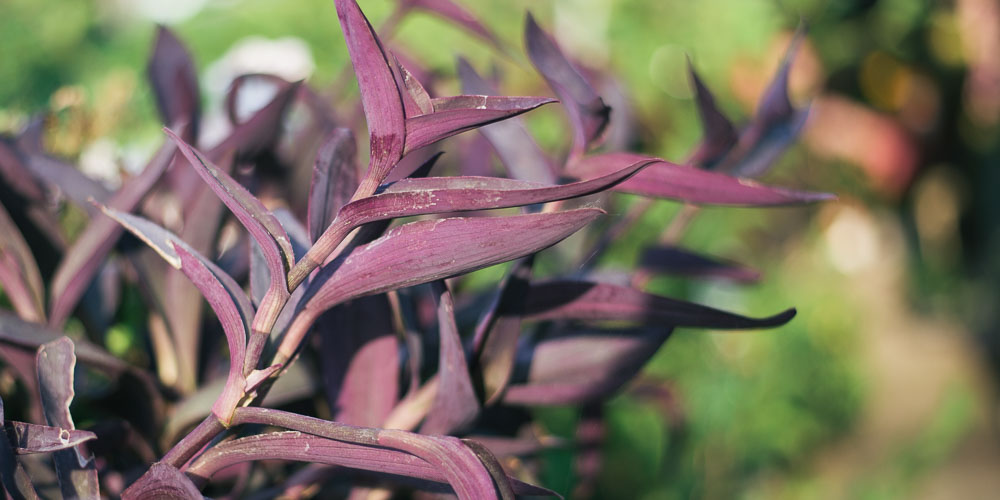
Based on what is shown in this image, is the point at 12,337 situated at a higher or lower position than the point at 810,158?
higher

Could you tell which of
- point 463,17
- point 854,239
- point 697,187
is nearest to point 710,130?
point 697,187

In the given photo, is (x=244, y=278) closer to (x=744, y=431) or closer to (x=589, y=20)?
(x=744, y=431)

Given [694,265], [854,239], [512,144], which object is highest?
[512,144]

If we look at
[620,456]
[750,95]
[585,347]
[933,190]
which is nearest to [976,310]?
[933,190]

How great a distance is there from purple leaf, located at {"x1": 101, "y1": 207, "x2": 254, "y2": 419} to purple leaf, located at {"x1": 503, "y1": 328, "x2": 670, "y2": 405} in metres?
0.13

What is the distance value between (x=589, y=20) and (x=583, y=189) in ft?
6.46

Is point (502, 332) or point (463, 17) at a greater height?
point (463, 17)

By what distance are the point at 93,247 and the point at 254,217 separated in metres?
0.16

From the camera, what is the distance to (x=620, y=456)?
713mm

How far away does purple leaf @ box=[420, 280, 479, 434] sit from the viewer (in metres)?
0.28

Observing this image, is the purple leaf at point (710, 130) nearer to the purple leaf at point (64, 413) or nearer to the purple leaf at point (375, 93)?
the purple leaf at point (375, 93)

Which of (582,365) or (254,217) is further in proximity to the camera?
(582,365)

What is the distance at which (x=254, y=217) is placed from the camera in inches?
9.1

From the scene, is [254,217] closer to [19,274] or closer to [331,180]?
[331,180]
